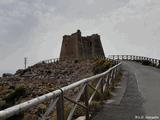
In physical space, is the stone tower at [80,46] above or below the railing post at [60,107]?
above

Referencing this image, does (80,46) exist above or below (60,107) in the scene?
above

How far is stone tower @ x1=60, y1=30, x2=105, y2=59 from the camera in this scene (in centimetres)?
10350

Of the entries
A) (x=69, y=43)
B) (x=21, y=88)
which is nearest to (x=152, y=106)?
(x=21, y=88)

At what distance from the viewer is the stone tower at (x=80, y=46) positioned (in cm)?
10350

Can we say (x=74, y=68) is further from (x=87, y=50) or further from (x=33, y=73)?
(x=87, y=50)

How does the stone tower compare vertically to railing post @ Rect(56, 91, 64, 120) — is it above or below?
above

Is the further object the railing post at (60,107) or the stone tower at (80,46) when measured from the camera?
the stone tower at (80,46)

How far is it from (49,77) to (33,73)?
432 inches

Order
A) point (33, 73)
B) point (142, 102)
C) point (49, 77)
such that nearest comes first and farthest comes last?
point (142, 102), point (49, 77), point (33, 73)

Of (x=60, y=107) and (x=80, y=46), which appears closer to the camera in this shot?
(x=60, y=107)

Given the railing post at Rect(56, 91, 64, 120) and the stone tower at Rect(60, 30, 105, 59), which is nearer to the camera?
the railing post at Rect(56, 91, 64, 120)

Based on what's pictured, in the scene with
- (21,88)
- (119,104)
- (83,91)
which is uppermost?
(83,91)

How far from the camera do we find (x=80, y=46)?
104 metres

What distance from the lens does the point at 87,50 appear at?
109 metres
